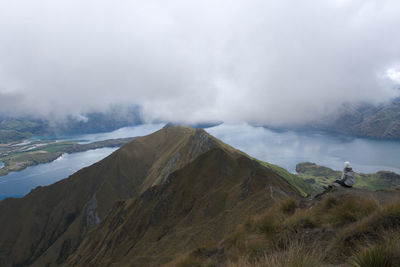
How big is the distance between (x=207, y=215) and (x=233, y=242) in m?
30.5

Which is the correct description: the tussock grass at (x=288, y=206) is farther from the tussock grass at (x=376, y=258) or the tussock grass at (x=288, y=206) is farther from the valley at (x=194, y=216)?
the tussock grass at (x=376, y=258)

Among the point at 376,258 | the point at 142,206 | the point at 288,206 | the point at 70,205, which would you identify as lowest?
the point at 70,205

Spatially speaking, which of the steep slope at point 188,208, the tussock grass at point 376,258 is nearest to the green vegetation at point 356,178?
the steep slope at point 188,208

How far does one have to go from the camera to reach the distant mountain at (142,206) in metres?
29.4

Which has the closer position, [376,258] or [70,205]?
[376,258]

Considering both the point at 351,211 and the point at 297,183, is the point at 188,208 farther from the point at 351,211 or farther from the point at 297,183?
the point at 297,183

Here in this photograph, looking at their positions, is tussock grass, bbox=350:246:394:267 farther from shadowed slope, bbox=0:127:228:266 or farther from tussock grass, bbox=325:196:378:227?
shadowed slope, bbox=0:127:228:266

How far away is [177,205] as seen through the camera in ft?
166

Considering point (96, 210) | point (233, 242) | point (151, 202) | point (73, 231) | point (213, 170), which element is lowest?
point (73, 231)

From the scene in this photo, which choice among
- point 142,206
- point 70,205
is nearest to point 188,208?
point 142,206

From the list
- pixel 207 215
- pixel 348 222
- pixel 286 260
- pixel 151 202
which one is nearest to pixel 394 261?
pixel 286 260

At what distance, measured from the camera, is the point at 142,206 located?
63.3m

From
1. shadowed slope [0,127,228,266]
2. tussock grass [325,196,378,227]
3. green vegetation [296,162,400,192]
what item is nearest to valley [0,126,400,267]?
tussock grass [325,196,378,227]

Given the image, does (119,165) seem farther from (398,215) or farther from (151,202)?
(398,215)
